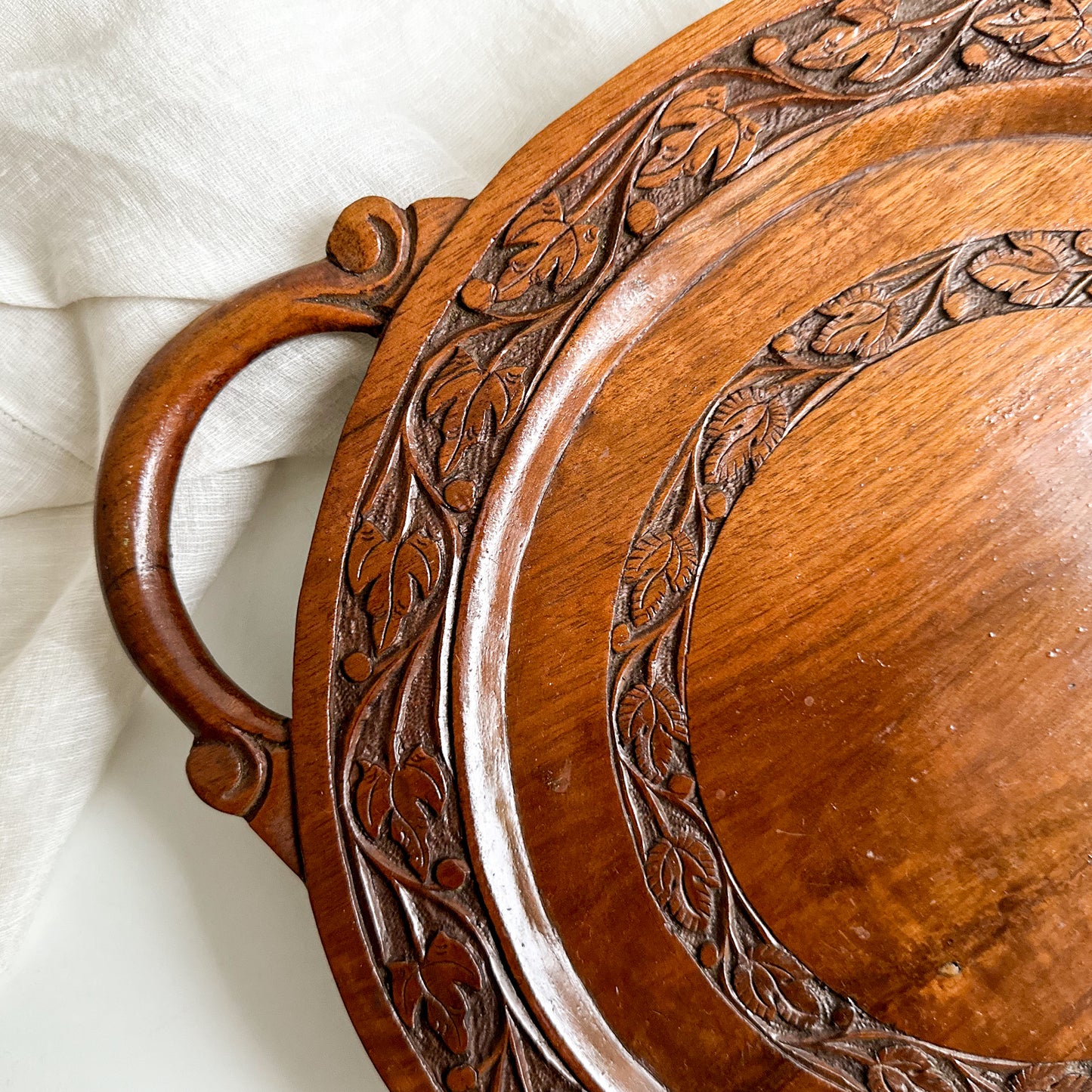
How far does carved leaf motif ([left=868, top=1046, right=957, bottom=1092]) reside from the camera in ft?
1.66

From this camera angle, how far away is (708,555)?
Answer: 21.2 inches

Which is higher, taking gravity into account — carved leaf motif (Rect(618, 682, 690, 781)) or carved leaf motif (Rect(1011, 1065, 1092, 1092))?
carved leaf motif (Rect(618, 682, 690, 781))

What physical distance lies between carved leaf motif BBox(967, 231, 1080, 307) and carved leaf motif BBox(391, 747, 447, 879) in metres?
0.45

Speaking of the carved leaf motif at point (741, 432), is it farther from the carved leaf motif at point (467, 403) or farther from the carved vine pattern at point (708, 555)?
the carved leaf motif at point (467, 403)

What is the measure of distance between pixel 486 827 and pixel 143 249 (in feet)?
1.50

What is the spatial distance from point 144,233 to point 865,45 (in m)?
0.49

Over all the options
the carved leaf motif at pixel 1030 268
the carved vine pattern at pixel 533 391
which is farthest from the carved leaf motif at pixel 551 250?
the carved leaf motif at pixel 1030 268

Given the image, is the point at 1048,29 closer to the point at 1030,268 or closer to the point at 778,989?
the point at 1030,268

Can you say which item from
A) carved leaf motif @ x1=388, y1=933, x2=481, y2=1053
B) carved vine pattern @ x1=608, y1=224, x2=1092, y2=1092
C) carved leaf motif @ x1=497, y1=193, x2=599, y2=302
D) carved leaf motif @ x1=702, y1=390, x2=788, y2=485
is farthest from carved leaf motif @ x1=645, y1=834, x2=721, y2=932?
carved leaf motif @ x1=497, y1=193, x2=599, y2=302

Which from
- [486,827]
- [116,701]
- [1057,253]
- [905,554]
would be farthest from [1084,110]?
[116,701]

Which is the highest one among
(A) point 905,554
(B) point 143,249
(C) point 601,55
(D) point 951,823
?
(C) point 601,55

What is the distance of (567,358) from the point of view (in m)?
0.53

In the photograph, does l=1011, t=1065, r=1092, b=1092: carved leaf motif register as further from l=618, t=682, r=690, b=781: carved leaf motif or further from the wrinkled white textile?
the wrinkled white textile

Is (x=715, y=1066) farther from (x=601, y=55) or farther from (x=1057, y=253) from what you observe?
(x=601, y=55)
